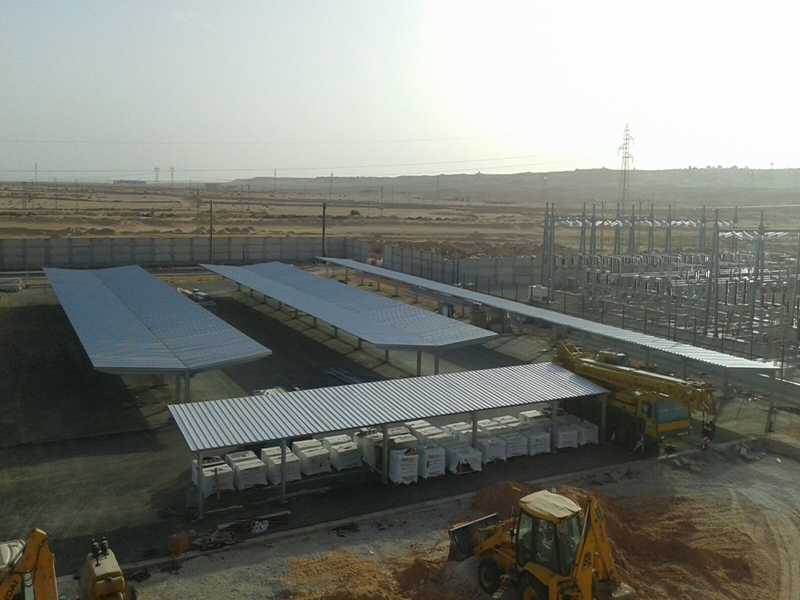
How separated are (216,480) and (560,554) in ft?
22.8

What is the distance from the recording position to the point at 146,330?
2233 cm

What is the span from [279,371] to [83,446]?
7.17 meters

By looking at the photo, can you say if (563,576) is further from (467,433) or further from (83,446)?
(83,446)

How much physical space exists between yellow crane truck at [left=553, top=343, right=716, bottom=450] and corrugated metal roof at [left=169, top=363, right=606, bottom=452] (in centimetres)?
48

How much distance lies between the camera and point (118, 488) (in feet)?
45.8

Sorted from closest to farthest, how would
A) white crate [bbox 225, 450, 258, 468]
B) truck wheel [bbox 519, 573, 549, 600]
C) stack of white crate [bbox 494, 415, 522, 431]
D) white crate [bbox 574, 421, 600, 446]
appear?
truck wheel [bbox 519, 573, 549, 600], white crate [bbox 225, 450, 258, 468], white crate [bbox 574, 421, 600, 446], stack of white crate [bbox 494, 415, 522, 431]

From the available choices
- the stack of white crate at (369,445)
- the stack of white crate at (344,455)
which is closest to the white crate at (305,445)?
the stack of white crate at (344,455)

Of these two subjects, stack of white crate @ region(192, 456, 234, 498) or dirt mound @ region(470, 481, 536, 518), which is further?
stack of white crate @ region(192, 456, 234, 498)

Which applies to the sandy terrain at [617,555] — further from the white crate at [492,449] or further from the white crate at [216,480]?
the white crate at [216,480]

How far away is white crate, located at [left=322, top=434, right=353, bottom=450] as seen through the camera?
15445mm

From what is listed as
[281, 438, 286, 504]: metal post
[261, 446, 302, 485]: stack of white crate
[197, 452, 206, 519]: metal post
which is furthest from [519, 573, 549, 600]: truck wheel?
[261, 446, 302, 485]: stack of white crate

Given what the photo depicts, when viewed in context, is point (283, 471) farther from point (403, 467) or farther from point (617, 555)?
point (617, 555)

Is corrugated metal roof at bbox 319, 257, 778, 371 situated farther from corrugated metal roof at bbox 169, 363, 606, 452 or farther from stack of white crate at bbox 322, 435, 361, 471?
stack of white crate at bbox 322, 435, 361, 471

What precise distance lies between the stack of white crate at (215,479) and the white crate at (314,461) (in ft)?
4.79
